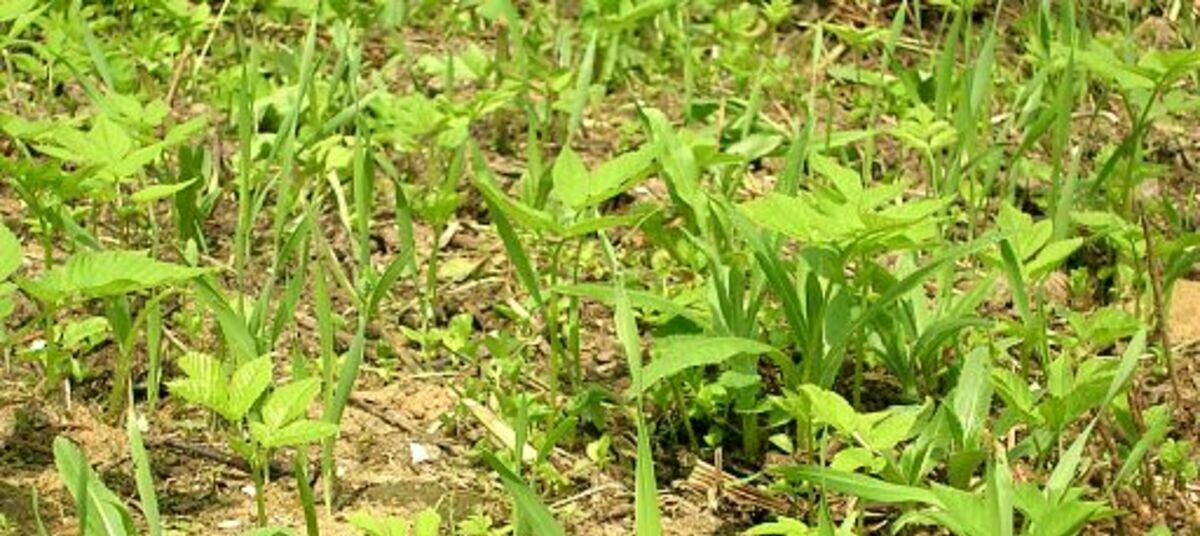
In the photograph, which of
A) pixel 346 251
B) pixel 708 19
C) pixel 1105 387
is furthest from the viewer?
pixel 708 19

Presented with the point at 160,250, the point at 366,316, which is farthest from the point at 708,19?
the point at 366,316

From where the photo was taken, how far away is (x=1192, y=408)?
8.84ft

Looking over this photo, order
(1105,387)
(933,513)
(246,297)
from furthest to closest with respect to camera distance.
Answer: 1. (246,297)
2. (1105,387)
3. (933,513)

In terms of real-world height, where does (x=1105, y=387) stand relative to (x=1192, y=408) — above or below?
above

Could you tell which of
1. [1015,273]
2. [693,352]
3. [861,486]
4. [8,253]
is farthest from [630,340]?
[8,253]

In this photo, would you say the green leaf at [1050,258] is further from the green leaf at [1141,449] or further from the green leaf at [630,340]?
the green leaf at [630,340]

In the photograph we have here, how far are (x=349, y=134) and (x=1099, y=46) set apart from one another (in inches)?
53.5

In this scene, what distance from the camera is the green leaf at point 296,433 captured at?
6.65 feet

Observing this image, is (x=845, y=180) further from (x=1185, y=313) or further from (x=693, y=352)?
(x=1185, y=313)

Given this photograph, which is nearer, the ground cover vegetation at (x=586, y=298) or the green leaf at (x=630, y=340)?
the green leaf at (x=630, y=340)

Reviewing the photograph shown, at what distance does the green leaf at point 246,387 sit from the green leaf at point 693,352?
18.3 inches

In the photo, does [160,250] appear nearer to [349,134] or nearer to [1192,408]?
[349,134]

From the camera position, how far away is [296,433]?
80.5 inches

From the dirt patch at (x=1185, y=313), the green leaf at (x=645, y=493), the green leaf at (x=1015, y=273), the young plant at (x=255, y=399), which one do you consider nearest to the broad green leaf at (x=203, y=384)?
the young plant at (x=255, y=399)
